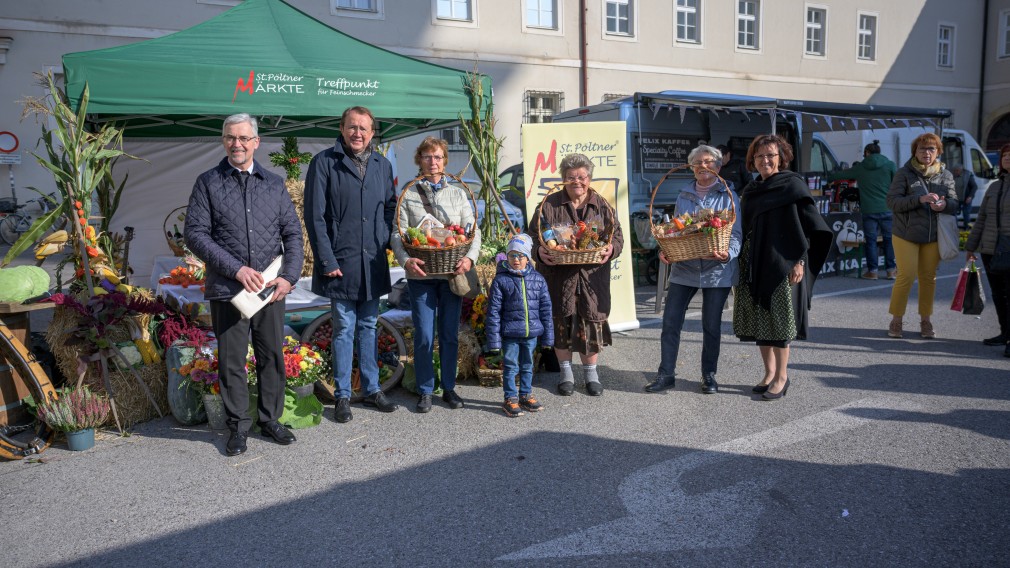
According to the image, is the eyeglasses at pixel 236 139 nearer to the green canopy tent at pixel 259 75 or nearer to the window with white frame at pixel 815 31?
the green canopy tent at pixel 259 75

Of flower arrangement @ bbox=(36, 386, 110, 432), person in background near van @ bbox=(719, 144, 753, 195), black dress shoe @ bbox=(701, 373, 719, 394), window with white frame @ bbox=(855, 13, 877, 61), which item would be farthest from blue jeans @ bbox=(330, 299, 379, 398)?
window with white frame @ bbox=(855, 13, 877, 61)

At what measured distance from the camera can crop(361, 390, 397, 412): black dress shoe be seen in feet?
16.8

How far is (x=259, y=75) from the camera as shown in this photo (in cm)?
618

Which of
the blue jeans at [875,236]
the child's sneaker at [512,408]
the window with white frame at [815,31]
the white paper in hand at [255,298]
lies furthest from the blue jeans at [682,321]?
the window with white frame at [815,31]

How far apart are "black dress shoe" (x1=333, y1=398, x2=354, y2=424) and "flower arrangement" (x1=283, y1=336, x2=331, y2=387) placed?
230mm

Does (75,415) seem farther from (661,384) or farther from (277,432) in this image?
(661,384)

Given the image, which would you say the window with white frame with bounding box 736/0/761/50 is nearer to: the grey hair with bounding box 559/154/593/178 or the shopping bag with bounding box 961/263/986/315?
the shopping bag with bounding box 961/263/986/315

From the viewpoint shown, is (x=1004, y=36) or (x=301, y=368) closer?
(x=301, y=368)

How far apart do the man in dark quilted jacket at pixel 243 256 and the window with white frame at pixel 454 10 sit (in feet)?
53.2

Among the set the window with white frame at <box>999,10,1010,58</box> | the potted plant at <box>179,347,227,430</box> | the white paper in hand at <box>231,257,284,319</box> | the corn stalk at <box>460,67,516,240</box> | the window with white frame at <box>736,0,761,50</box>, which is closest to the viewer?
the white paper in hand at <box>231,257,284,319</box>

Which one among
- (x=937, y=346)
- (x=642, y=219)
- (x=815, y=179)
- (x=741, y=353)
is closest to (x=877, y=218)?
(x=815, y=179)

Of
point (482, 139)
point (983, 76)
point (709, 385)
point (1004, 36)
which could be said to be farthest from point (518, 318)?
point (1004, 36)

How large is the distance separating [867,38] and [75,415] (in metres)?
29.1

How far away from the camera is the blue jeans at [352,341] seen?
16.3ft
